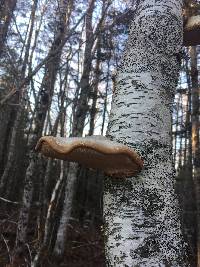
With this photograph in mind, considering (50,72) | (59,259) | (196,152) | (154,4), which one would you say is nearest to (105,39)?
(50,72)

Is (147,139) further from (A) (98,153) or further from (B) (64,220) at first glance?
(B) (64,220)

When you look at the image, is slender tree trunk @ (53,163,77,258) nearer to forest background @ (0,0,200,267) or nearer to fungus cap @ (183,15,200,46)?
forest background @ (0,0,200,267)

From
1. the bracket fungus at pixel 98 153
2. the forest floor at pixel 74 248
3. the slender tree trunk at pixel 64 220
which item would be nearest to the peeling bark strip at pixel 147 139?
the bracket fungus at pixel 98 153

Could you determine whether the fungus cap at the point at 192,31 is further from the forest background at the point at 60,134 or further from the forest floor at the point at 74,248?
the forest floor at the point at 74,248

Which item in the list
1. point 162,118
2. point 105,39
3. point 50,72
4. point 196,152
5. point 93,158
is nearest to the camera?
point 93,158

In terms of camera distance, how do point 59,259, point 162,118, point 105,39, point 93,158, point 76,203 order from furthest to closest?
point 76,203 → point 105,39 → point 59,259 → point 162,118 → point 93,158

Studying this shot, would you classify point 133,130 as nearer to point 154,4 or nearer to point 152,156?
point 152,156
